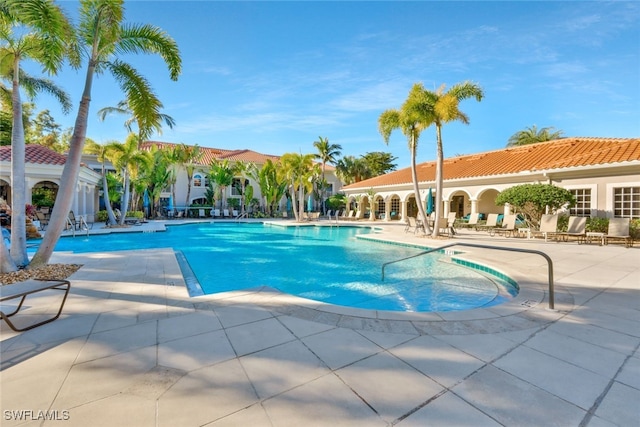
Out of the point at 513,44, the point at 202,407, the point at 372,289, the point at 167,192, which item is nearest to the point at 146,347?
the point at 202,407

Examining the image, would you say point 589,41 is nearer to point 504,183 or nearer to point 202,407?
point 504,183

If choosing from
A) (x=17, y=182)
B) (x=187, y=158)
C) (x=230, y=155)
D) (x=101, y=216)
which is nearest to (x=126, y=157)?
(x=101, y=216)

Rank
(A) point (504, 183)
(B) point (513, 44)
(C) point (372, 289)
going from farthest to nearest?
(A) point (504, 183)
(B) point (513, 44)
(C) point (372, 289)

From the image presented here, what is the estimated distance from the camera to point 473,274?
7855 millimetres

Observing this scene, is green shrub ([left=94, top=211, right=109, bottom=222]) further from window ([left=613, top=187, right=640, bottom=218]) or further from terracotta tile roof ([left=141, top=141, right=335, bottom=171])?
window ([left=613, top=187, right=640, bottom=218])

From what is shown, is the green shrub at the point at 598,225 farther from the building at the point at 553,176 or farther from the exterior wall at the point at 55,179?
the exterior wall at the point at 55,179

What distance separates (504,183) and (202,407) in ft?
67.7

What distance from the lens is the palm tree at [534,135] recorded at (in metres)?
38.0

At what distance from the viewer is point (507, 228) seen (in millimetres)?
15195

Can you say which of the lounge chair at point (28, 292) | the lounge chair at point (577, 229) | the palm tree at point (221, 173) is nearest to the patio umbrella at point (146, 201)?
the palm tree at point (221, 173)

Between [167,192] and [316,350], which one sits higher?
[167,192]

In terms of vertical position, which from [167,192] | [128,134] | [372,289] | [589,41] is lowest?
[372,289]

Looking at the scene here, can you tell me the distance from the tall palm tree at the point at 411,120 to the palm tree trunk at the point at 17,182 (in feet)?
44.5

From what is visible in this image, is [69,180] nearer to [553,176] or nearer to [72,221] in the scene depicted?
[72,221]
